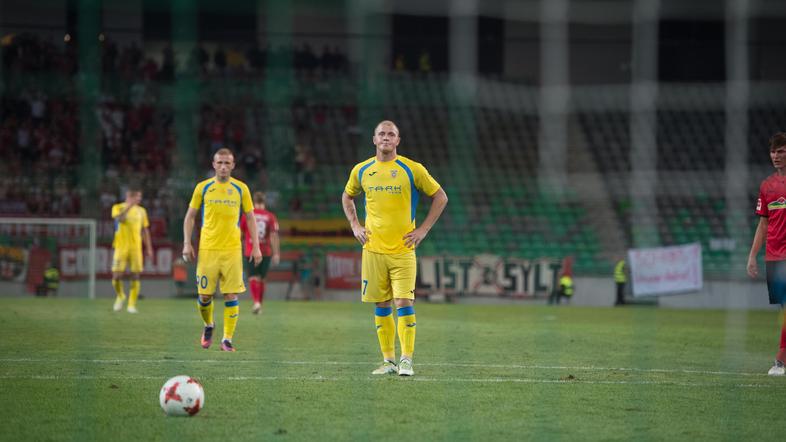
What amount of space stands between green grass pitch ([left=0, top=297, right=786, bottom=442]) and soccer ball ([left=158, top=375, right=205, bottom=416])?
0.08 meters

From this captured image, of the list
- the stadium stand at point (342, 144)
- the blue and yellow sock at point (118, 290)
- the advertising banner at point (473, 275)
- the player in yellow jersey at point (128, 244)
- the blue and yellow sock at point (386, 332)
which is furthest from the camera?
the stadium stand at point (342, 144)

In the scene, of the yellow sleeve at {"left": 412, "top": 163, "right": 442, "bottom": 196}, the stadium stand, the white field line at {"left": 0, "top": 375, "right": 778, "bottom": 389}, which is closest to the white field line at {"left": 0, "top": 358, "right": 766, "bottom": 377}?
the white field line at {"left": 0, "top": 375, "right": 778, "bottom": 389}

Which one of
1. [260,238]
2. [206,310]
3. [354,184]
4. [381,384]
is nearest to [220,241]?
[206,310]

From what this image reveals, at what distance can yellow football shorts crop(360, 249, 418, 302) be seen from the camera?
29.9ft

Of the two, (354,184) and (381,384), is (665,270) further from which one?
(381,384)

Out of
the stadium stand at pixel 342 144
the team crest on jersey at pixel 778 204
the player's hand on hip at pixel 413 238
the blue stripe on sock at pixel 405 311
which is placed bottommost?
the blue stripe on sock at pixel 405 311

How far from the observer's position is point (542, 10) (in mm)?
24875

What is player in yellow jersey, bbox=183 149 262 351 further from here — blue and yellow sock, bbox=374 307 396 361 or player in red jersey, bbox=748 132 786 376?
player in red jersey, bbox=748 132 786 376

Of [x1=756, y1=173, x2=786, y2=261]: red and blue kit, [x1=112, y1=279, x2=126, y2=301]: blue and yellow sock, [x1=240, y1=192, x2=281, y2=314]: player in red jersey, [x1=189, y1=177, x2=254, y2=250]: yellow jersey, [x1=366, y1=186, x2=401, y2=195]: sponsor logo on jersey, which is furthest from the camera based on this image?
[x1=112, y1=279, x2=126, y2=301]: blue and yellow sock

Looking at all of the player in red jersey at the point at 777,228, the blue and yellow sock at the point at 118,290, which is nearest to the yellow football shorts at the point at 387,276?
the player in red jersey at the point at 777,228

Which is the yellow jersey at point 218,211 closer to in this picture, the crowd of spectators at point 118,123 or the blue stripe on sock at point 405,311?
the blue stripe on sock at point 405,311

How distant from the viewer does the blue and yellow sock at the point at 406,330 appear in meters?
9.04

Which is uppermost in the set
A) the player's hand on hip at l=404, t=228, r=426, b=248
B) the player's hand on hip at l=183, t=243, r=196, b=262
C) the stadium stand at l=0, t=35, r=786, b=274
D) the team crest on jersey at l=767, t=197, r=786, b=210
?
the stadium stand at l=0, t=35, r=786, b=274

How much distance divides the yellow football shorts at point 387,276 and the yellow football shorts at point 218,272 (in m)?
2.69
